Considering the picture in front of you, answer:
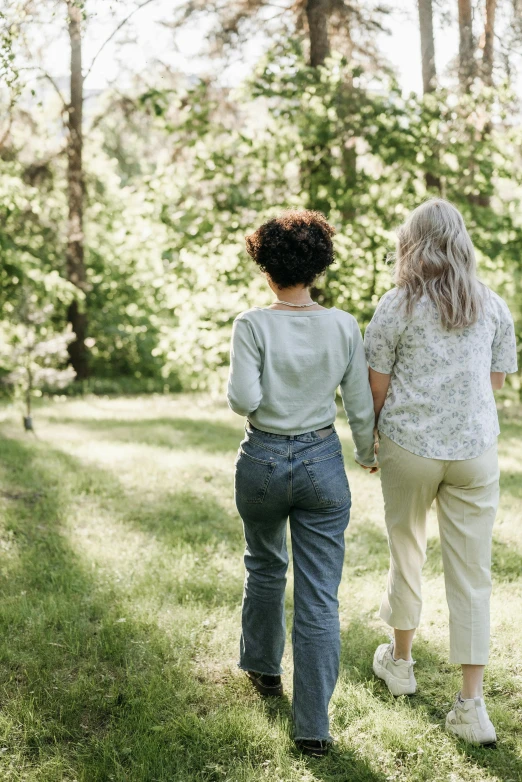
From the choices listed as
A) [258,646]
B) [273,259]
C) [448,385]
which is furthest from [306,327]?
[258,646]

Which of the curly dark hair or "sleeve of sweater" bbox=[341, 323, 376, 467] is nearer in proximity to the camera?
the curly dark hair

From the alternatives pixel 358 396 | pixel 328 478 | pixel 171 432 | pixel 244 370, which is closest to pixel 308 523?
pixel 328 478

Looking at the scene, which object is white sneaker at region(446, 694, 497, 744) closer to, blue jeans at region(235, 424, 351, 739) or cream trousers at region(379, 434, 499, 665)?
cream trousers at region(379, 434, 499, 665)

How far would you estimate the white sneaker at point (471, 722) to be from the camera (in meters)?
2.84

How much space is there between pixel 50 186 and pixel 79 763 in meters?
13.3

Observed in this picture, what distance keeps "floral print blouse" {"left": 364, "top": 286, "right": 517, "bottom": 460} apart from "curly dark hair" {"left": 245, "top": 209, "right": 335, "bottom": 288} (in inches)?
13.8

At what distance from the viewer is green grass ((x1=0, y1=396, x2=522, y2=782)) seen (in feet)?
9.01

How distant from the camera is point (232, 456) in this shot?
25.0ft

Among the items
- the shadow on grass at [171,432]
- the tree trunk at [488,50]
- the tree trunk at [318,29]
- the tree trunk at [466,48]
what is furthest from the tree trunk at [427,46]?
the shadow on grass at [171,432]

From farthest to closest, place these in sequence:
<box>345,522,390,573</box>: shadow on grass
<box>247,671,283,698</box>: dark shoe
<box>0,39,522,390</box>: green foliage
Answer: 1. <box>0,39,522,390</box>: green foliage
2. <box>345,522,390,573</box>: shadow on grass
3. <box>247,671,283,698</box>: dark shoe

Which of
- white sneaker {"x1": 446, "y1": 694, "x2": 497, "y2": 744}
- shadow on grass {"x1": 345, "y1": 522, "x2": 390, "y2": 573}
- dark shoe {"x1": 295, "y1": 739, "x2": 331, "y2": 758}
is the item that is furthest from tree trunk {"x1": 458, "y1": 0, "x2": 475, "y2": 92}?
dark shoe {"x1": 295, "y1": 739, "x2": 331, "y2": 758}

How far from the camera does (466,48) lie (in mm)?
8641

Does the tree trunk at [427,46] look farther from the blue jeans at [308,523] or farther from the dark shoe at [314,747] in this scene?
the dark shoe at [314,747]

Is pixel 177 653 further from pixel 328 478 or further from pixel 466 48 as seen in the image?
pixel 466 48
